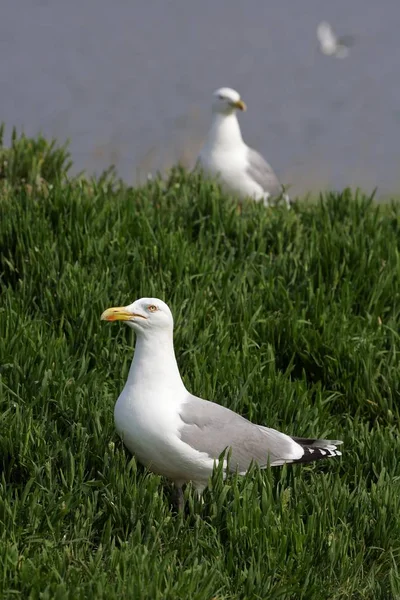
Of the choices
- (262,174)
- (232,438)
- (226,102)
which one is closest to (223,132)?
(226,102)

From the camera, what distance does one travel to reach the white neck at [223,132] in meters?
7.20

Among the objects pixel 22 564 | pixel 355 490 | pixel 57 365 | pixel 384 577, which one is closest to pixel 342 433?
pixel 355 490

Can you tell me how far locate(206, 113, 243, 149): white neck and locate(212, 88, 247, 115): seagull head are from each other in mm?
41

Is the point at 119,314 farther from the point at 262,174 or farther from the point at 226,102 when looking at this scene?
the point at 226,102

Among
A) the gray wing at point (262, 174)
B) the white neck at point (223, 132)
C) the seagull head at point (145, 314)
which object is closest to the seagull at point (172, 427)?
the seagull head at point (145, 314)

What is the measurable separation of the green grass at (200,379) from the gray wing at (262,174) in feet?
1.49

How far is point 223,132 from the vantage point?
7.23 meters

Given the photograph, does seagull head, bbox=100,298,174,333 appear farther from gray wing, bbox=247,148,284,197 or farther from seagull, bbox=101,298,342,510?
gray wing, bbox=247,148,284,197

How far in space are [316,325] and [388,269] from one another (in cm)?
76

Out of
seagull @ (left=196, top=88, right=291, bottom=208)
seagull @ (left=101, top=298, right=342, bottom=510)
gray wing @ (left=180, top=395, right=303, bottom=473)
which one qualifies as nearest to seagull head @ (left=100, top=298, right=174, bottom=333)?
seagull @ (left=101, top=298, right=342, bottom=510)

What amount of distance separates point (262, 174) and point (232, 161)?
0.22 meters

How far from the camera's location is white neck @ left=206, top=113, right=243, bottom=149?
7.20m

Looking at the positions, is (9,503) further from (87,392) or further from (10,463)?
(87,392)

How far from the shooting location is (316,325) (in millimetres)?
5031
